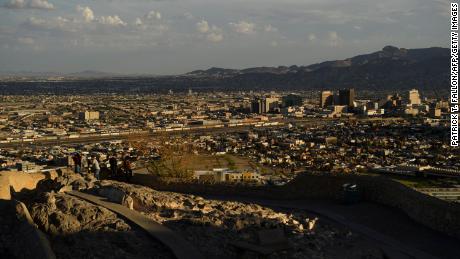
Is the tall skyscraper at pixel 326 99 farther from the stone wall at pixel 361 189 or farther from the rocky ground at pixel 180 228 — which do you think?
the rocky ground at pixel 180 228

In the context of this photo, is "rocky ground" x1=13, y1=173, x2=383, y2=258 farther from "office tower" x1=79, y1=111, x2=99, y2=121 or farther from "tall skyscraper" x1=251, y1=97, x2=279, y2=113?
"tall skyscraper" x1=251, y1=97, x2=279, y2=113

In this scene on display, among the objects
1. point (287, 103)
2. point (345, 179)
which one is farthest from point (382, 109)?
point (345, 179)

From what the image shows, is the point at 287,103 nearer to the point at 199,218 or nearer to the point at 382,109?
the point at 382,109

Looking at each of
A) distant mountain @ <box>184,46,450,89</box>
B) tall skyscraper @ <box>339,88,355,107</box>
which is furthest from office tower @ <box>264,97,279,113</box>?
distant mountain @ <box>184,46,450,89</box>

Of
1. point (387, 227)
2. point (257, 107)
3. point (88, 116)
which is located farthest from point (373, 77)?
point (387, 227)

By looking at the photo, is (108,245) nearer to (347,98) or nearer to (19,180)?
(19,180)
